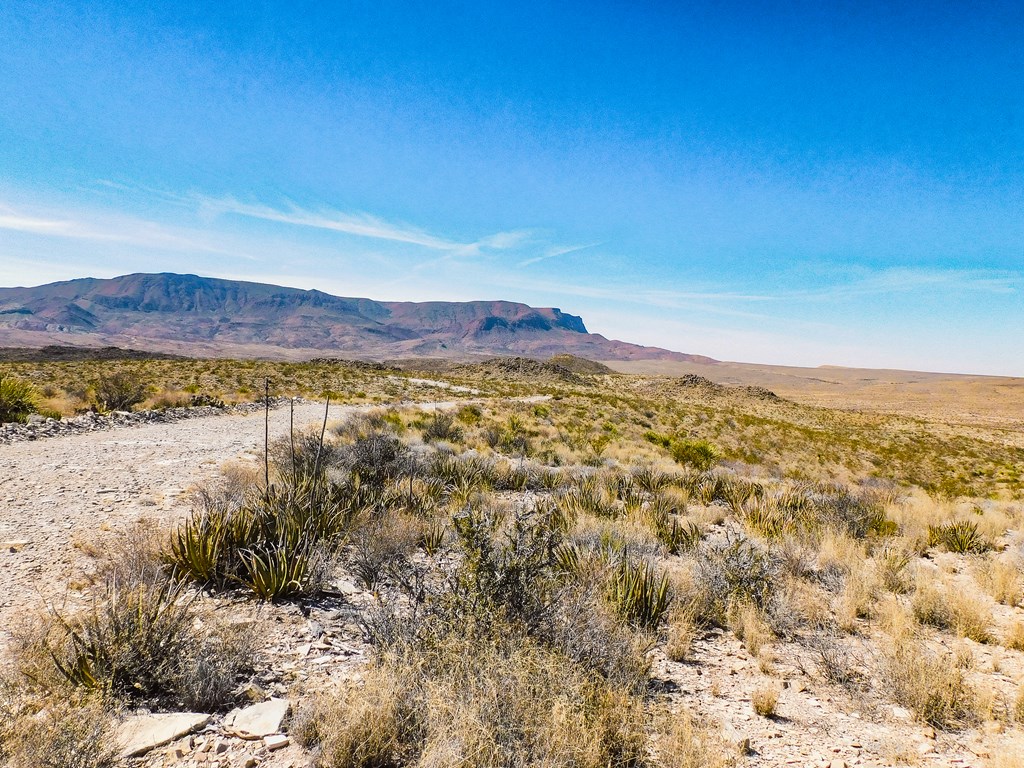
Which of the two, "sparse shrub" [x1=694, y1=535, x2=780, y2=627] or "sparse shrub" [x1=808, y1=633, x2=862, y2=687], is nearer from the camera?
"sparse shrub" [x1=808, y1=633, x2=862, y2=687]

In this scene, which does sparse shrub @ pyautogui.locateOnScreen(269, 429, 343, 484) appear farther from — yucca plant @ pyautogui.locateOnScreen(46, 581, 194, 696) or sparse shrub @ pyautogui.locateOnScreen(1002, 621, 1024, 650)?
sparse shrub @ pyautogui.locateOnScreen(1002, 621, 1024, 650)

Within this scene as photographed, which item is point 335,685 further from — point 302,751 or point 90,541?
point 90,541

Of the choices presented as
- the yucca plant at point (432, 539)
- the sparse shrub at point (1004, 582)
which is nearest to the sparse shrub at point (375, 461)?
the yucca plant at point (432, 539)

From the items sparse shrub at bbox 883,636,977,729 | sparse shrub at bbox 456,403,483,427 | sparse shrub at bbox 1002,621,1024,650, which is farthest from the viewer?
sparse shrub at bbox 456,403,483,427

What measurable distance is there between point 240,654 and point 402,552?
2348mm

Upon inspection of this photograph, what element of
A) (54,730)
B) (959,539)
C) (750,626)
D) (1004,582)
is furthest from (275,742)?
(959,539)

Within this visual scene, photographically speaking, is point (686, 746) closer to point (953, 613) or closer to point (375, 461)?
point (953, 613)

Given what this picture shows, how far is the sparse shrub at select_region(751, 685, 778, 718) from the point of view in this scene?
3467 mm

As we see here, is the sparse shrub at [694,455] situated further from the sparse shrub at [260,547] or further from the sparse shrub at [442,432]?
the sparse shrub at [260,547]

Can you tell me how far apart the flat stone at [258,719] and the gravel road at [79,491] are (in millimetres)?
1732

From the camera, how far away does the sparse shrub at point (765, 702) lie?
347 cm

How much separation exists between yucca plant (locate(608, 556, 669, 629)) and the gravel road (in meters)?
4.27

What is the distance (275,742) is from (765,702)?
316cm

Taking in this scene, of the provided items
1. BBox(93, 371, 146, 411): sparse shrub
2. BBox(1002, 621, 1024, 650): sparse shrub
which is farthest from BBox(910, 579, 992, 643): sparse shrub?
BBox(93, 371, 146, 411): sparse shrub
